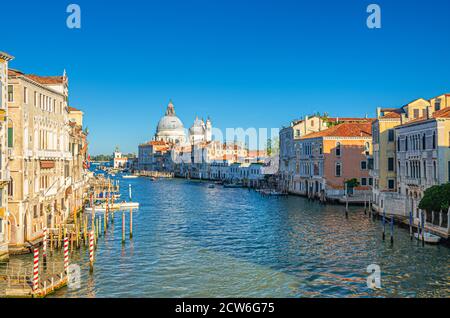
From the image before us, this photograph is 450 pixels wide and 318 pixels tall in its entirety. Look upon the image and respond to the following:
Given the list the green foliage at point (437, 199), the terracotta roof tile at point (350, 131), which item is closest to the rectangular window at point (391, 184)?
the green foliage at point (437, 199)

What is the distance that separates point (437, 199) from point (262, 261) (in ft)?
28.3

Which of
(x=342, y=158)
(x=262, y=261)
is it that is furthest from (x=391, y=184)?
(x=262, y=261)

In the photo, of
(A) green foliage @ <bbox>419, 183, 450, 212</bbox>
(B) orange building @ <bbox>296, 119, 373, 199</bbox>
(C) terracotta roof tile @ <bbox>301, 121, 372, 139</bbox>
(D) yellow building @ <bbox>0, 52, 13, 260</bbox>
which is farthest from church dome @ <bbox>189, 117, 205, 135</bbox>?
(D) yellow building @ <bbox>0, 52, 13, 260</bbox>

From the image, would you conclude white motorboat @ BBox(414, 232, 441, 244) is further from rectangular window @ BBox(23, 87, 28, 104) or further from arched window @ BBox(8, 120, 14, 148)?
rectangular window @ BBox(23, 87, 28, 104)

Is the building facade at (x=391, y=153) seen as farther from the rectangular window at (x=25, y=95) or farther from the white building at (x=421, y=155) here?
the rectangular window at (x=25, y=95)

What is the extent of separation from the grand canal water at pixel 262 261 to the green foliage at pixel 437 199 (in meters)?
1.86

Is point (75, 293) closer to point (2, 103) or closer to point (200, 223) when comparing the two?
point (2, 103)

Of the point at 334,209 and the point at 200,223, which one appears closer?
the point at 200,223

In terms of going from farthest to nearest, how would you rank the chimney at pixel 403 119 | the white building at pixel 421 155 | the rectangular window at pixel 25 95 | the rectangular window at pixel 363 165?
1. the rectangular window at pixel 363 165
2. the chimney at pixel 403 119
3. the white building at pixel 421 155
4. the rectangular window at pixel 25 95

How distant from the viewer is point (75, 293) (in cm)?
1667

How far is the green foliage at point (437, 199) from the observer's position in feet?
74.0

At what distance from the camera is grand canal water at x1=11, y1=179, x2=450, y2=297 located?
17.3m
